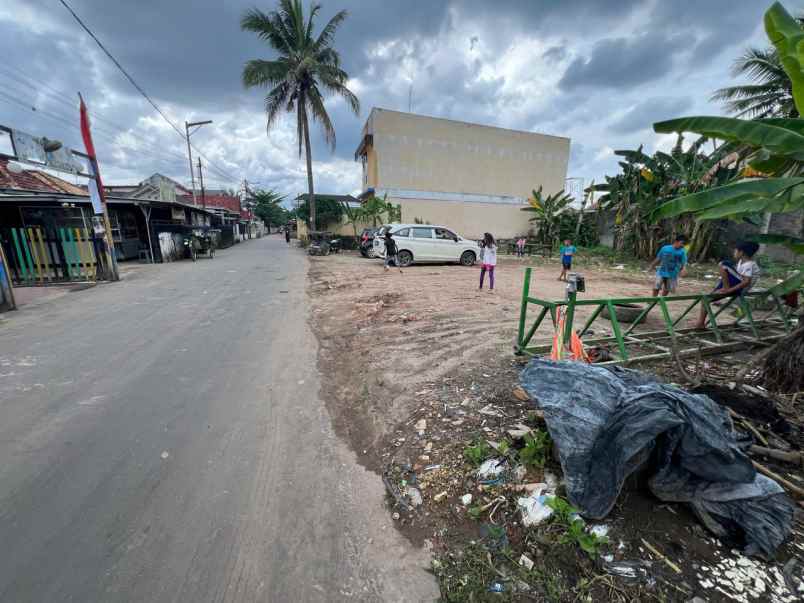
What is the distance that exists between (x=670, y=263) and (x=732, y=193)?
380 cm

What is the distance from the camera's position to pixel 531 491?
209 centimetres

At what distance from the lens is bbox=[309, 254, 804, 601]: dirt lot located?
160cm

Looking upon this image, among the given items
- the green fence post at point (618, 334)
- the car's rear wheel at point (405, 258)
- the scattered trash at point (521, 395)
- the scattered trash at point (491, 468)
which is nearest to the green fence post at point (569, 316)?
the green fence post at point (618, 334)

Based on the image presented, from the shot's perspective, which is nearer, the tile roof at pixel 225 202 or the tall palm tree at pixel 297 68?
the tall palm tree at pixel 297 68

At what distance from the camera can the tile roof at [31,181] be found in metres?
13.3

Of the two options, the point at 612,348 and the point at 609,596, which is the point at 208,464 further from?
the point at 612,348

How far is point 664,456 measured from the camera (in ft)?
5.92

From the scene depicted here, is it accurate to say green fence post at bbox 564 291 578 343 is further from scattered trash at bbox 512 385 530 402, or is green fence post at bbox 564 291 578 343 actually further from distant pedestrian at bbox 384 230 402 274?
distant pedestrian at bbox 384 230 402 274

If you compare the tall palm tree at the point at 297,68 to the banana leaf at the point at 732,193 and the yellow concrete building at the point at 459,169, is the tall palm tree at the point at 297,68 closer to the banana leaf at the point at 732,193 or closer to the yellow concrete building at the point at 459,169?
the yellow concrete building at the point at 459,169

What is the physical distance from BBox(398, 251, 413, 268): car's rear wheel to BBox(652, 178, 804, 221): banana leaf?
1056cm

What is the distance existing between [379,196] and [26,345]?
21.3 metres

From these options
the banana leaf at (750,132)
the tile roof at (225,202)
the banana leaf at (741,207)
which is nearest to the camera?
the banana leaf at (750,132)

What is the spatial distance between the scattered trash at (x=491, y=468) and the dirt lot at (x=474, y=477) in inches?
3.0

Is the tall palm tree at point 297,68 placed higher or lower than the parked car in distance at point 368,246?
higher
